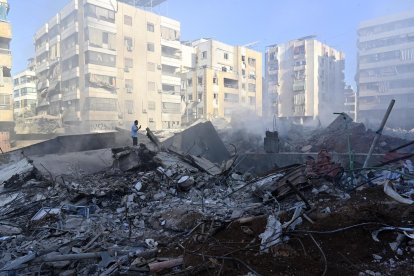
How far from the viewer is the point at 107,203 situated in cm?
652

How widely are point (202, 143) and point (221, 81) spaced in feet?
118

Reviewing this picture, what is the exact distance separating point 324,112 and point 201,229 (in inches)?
2005

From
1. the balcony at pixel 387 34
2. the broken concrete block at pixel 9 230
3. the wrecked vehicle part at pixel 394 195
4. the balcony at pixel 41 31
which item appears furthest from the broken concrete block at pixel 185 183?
the balcony at pixel 387 34

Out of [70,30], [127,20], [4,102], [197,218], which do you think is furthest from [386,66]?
[197,218]

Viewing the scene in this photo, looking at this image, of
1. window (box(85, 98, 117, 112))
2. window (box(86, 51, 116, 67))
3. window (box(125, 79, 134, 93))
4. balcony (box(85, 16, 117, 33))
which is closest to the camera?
balcony (box(85, 16, 117, 33))

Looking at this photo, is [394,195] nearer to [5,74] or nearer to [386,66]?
[5,74]

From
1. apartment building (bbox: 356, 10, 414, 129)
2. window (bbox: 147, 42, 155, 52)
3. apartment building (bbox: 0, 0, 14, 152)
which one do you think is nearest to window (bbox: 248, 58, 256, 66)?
apartment building (bbox: 356, 10, 414, 129)

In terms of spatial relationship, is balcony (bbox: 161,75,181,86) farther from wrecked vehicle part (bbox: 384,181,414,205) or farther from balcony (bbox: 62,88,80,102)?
wrecked vehicle part (bbox: 384,181,414,205)

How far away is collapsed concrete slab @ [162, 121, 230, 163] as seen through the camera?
1260 centimetres

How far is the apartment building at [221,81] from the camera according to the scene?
4644 cm

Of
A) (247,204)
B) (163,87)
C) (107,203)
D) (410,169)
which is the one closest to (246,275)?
(247,204)

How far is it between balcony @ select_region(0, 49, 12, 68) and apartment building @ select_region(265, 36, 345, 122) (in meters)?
35.9

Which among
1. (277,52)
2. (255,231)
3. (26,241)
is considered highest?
(277,52)

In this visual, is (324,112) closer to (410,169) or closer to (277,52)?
(277,52)
